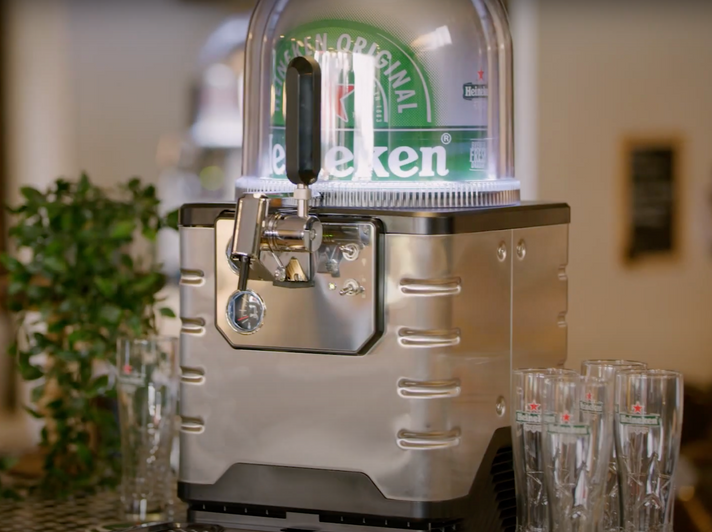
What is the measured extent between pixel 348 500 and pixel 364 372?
0.14 meters

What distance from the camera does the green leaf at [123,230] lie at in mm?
1549

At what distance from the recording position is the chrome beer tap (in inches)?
44.1

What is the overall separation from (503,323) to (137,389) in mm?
470

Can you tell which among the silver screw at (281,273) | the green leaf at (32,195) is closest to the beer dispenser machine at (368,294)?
the silver screw at (281,273)

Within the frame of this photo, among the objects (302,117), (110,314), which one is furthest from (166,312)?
(302,117)

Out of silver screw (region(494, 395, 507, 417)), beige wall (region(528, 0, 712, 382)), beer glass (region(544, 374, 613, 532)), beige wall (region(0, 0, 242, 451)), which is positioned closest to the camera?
beer glass (region(544, 374, 613, 532))

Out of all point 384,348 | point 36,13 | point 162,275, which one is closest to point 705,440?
point 162,275

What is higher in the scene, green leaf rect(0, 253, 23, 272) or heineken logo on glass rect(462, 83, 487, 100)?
heineken logo on glass rect(462, 83, 487, 100)

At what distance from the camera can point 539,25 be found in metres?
5.17

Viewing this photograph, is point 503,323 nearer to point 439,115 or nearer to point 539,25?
point 439,115

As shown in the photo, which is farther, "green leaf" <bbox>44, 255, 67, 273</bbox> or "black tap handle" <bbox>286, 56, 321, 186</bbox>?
"green leaf" <bbox>44, 255, 67, 273</bbox>

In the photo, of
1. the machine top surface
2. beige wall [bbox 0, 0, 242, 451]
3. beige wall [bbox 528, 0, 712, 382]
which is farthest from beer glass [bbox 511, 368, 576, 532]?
beige wall [bbox 0, 0, 242, 451]

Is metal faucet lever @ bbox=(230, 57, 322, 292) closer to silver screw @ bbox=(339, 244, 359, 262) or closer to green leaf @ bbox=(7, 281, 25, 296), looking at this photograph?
silver screw @ bbox=(339, 244, 359, 262)

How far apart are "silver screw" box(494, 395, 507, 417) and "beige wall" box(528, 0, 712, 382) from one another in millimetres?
3881
